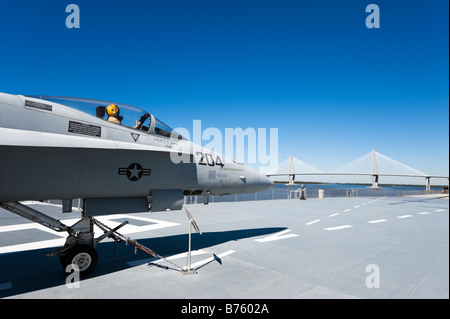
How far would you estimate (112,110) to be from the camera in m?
5.79

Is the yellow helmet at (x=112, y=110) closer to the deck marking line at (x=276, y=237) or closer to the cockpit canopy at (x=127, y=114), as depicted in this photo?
the cockpit canopy at (x=127, y=114)

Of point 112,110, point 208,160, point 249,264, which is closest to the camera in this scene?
point 112,110

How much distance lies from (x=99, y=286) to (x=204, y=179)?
3389mm

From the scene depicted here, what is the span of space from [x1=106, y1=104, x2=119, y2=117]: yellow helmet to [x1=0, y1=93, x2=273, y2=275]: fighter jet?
19mm

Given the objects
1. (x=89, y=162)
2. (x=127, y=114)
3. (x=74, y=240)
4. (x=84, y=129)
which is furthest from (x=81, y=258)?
(x=127, y=114)

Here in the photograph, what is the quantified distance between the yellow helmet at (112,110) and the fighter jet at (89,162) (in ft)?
0.06

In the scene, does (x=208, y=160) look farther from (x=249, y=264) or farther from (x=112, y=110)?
(x=249, y=264)

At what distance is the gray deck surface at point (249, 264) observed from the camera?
4566mm

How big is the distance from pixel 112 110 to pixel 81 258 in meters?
3.27

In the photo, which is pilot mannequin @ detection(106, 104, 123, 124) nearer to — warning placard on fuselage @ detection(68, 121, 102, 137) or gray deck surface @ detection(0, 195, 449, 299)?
warning placard on fuselage @ detection(68, 121, 102, 137)

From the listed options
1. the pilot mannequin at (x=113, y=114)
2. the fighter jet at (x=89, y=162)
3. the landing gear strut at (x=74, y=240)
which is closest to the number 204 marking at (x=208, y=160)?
the fighter jet at (x=89, y=162)

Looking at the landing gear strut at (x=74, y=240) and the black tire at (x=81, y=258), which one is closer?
the landing gear strut at (x=74, y=240)
